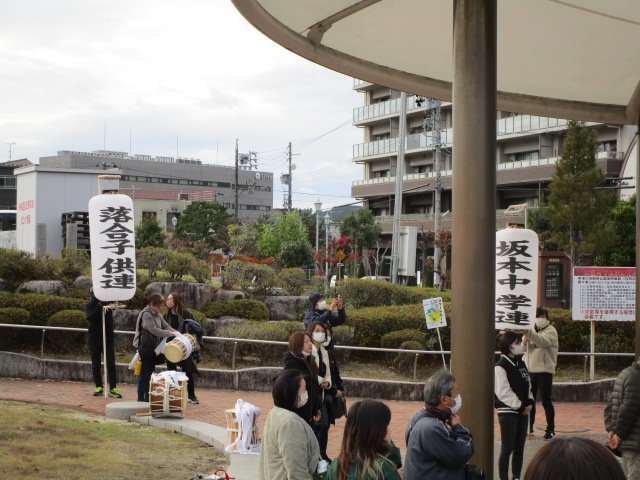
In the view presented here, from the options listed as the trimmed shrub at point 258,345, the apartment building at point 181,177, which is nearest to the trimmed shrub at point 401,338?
the trimmed shrub at point 258,345

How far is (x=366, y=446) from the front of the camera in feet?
A: 17.1

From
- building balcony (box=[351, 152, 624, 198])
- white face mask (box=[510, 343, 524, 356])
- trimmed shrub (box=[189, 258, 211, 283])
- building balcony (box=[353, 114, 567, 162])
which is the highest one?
building balcony (box=[353, 114, 567, 162])

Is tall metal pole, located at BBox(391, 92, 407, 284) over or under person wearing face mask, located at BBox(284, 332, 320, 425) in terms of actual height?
over

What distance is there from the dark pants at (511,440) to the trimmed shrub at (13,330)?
12.3m

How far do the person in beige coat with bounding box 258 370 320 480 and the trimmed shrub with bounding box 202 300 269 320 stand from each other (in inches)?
613

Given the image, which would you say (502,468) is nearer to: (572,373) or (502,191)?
(572,373)

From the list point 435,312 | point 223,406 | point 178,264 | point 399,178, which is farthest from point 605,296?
point 399,178

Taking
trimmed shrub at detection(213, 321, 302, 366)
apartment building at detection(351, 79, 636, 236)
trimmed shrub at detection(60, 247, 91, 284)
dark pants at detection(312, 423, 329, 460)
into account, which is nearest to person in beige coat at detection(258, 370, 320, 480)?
dark pants at detection(312, 423, 329, 460)

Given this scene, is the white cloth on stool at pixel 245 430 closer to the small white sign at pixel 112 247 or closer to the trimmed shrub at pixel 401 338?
the small white sign at pixel 112 247

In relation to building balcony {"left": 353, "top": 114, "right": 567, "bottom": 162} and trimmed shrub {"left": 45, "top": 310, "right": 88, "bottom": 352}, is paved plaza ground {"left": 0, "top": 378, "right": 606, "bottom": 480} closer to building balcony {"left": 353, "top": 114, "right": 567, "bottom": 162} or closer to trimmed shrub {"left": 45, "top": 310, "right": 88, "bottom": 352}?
trimmed shrub {"left": 45, "top": 310, "right": 88, "bottom": 352}

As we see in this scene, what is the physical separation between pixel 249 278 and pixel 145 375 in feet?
36.4

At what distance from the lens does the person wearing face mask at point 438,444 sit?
578 cm

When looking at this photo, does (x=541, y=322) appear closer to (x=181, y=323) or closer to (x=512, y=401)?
(x=512, y=401)

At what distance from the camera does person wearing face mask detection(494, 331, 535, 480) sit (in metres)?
9.24
